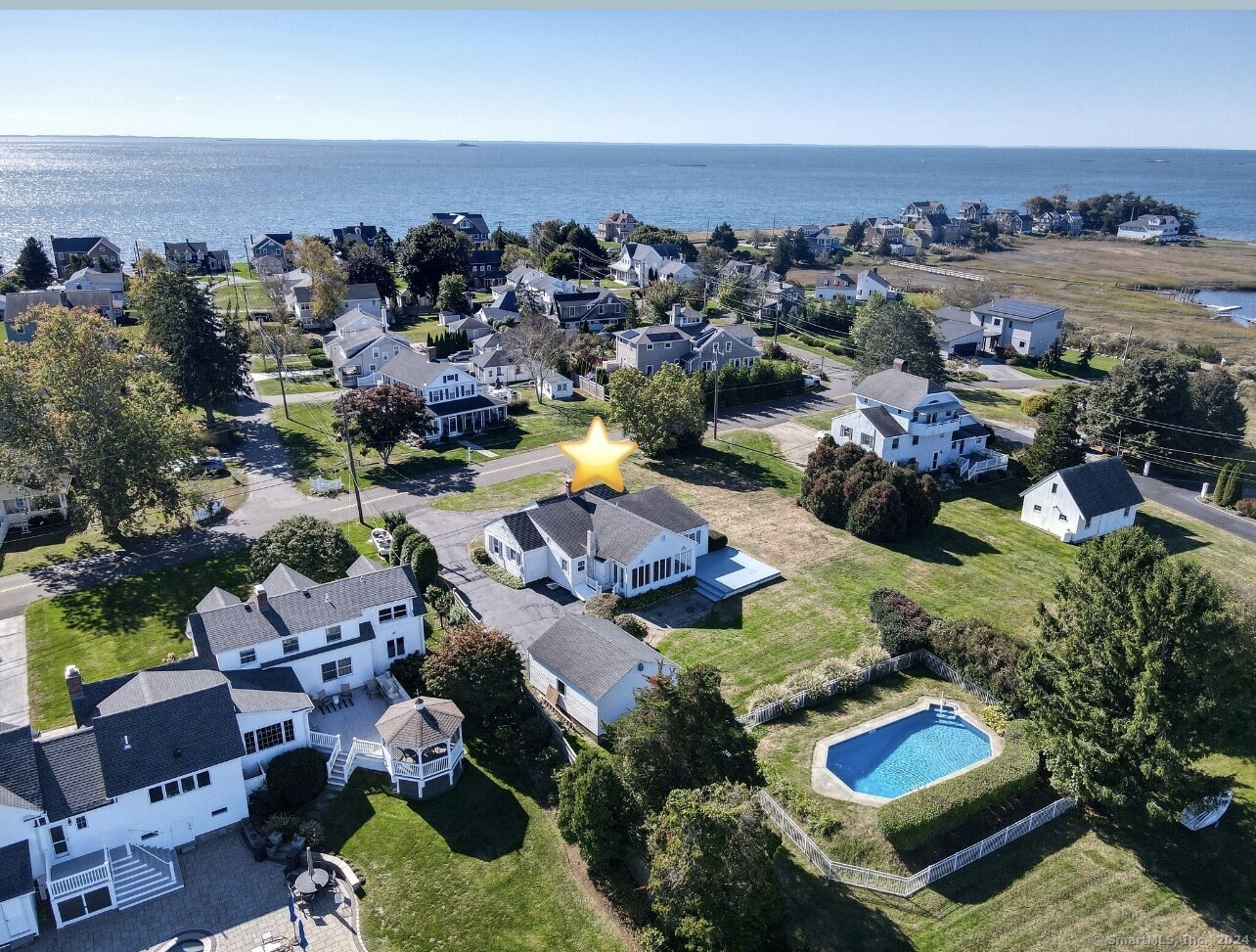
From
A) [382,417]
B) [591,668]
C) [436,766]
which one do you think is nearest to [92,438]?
[382,417]

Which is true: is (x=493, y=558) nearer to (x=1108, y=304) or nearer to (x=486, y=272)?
(x=486, y=272)

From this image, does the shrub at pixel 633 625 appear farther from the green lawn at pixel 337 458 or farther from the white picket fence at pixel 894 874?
the green lawn at pixel 337 458

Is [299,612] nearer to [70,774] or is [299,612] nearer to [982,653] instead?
[70,774]

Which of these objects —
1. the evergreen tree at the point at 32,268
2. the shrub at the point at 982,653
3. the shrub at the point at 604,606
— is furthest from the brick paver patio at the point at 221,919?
the evergreen tree at the point at 32,268

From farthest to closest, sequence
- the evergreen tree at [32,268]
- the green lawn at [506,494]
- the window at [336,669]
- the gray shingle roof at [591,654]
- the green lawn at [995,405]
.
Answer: the evergreen tree at [32,268]
the green lawn at [995,405]
the green lawn at [506,494]
the window at [336,669]
the gray shingle roof at [591,654]

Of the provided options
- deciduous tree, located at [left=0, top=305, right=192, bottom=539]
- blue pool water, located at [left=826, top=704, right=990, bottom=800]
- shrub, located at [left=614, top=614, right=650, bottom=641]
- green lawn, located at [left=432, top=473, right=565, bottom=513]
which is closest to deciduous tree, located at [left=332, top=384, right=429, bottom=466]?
green lawn, located at [left=432, top=473, right=565, bottom=513]
